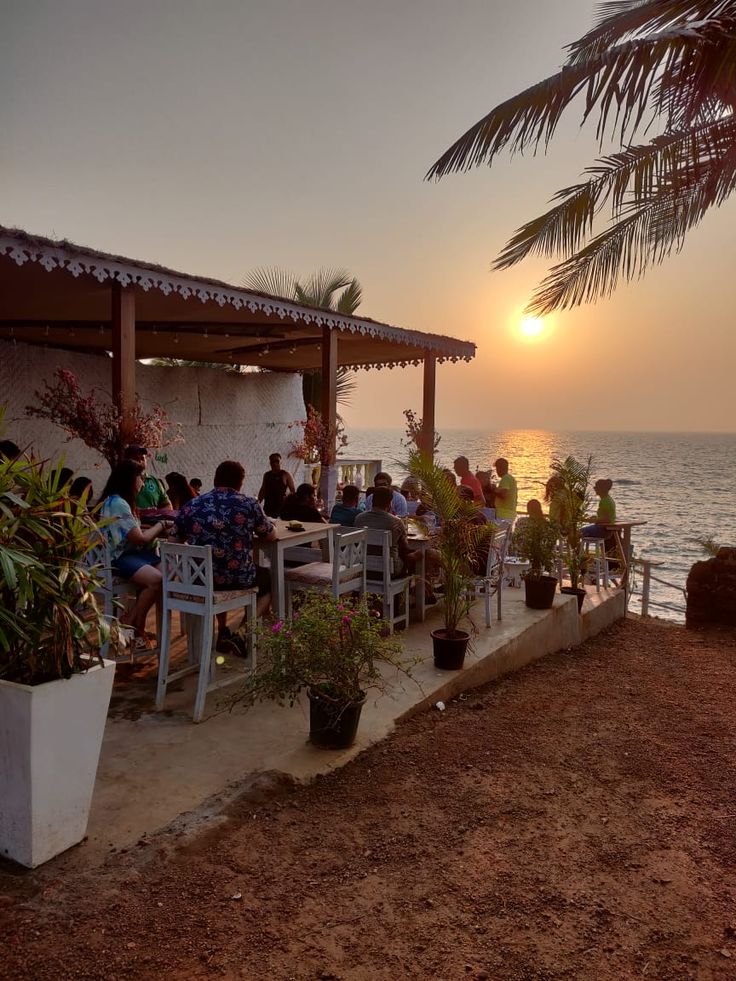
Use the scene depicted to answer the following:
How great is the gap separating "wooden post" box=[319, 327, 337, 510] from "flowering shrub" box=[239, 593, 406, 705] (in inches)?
207

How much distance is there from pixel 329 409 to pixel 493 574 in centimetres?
348

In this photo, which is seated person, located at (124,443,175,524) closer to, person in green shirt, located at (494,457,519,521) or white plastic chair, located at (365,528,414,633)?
white plastic chair, located at (365,528,414,633)

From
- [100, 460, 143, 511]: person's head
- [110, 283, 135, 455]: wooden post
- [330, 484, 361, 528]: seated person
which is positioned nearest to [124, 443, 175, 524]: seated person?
[110, 283, 135, 455]: wooden post

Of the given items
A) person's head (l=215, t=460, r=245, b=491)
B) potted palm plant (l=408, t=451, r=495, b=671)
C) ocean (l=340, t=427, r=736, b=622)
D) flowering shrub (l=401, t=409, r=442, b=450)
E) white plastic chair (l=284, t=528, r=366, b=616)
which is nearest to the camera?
person's head (l=215, t=460, r=245, b=491)

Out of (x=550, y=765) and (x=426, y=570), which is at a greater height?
(x=426, y=570)

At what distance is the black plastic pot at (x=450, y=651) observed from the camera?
15.6 feet

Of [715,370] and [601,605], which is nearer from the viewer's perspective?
[601,605]

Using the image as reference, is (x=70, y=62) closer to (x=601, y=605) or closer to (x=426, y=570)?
(x=426, y=570)

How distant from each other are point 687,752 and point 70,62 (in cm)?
1020

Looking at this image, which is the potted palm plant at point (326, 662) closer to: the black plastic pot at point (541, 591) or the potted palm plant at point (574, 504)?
the black plastic pot at point (541, 591)

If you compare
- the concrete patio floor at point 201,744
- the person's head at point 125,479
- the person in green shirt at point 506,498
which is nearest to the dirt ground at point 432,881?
the concrete patio floor at point 201,744

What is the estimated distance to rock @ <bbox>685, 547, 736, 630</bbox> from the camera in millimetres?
8414

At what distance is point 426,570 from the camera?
6156 millimetres

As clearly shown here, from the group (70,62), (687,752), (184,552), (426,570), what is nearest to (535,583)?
(426,570)
